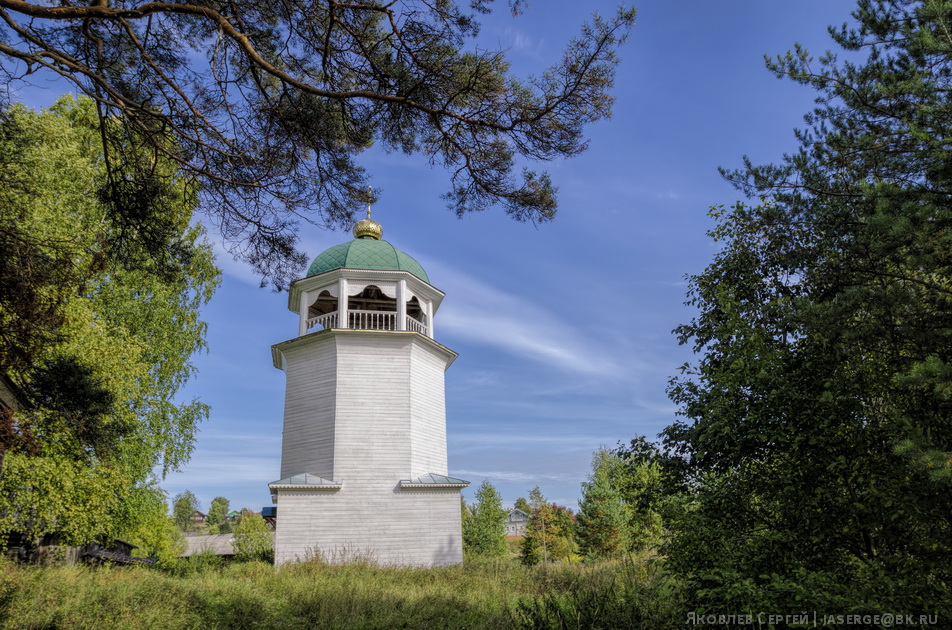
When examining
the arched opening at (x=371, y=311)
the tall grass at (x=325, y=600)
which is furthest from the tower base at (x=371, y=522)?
the arched opening at (x=371, y=311)

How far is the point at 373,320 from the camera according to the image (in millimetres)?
17906

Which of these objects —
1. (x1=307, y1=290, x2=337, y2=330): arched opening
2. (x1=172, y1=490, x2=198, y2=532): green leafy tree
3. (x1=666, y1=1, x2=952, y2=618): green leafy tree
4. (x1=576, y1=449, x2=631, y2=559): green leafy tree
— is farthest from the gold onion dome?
(x1=172, y1=490, x2=198, y2=532): green leafy tree

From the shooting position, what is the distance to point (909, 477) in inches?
199

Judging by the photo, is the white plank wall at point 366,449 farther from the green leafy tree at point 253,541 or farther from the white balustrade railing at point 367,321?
the green leafy tree at point 253,541

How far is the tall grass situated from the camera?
7012 millimetres

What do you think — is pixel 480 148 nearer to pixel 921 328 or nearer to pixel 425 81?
pixel 425 81

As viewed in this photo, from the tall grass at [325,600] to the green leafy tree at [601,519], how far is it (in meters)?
16.2

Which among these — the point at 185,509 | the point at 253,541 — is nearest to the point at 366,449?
the point at 253,541

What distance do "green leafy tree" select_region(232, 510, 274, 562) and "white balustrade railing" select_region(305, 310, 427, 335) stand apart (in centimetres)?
768

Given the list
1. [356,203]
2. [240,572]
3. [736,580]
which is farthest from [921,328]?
[240,572]

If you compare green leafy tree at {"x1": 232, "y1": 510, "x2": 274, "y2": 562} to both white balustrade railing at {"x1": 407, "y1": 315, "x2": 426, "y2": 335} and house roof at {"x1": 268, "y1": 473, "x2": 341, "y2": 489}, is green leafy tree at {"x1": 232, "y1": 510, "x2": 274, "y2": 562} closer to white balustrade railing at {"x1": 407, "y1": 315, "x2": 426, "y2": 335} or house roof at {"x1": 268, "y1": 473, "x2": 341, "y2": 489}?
house roof at {"x1": 268, "y1": 473, "x2": 341, "y2": 489}

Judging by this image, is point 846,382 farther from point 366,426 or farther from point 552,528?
point 552,528

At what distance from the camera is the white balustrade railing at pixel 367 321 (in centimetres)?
1727

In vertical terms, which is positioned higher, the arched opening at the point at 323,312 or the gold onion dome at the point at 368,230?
the gold onion dome at the point at 368,230
